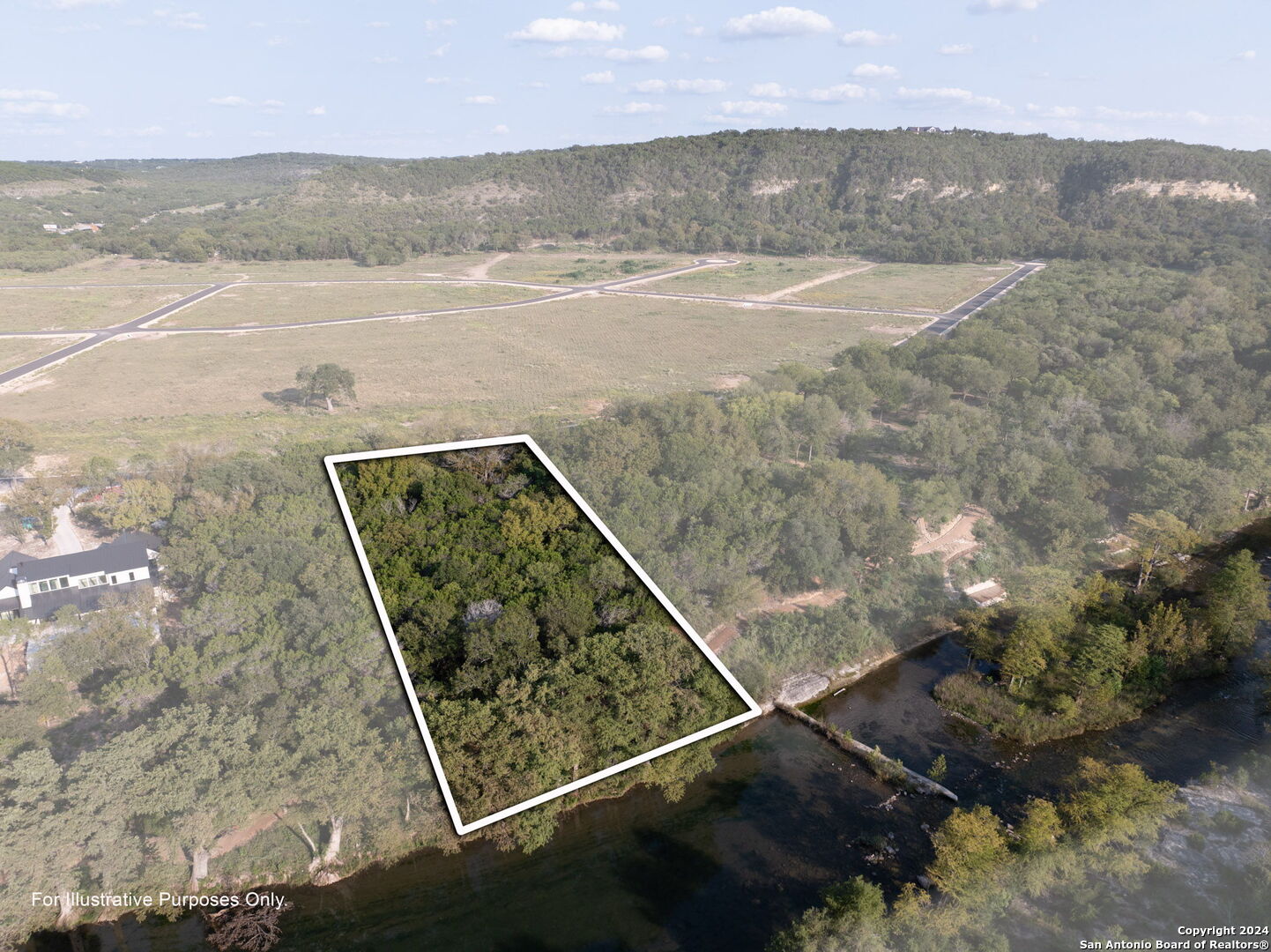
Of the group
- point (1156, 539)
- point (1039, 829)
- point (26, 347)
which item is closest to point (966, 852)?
point (1039, 829)

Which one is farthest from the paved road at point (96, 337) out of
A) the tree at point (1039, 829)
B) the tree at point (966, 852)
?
the tree at point (1039, 829)

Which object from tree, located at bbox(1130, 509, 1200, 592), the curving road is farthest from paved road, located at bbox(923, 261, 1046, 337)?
tree, located at bbox(1130, 509, 1200, 592)

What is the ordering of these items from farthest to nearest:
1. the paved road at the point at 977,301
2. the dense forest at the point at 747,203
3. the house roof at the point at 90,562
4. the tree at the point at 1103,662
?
the dense forest at the point at 747,203 < the paved road at the point at 977,301 < the tree at the point at 1103,662 < the house roof at the point at 90,562

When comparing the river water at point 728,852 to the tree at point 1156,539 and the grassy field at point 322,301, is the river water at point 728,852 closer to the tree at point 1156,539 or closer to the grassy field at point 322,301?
the tree at point 1156,539

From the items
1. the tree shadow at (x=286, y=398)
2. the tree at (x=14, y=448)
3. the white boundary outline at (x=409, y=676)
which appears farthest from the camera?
the tree shadow at (x=286, y=398)

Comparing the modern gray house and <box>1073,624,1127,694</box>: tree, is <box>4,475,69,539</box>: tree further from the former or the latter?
<box>1073,624,1127,694</box>: tree

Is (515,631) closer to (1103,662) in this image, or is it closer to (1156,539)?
(1103,662)
